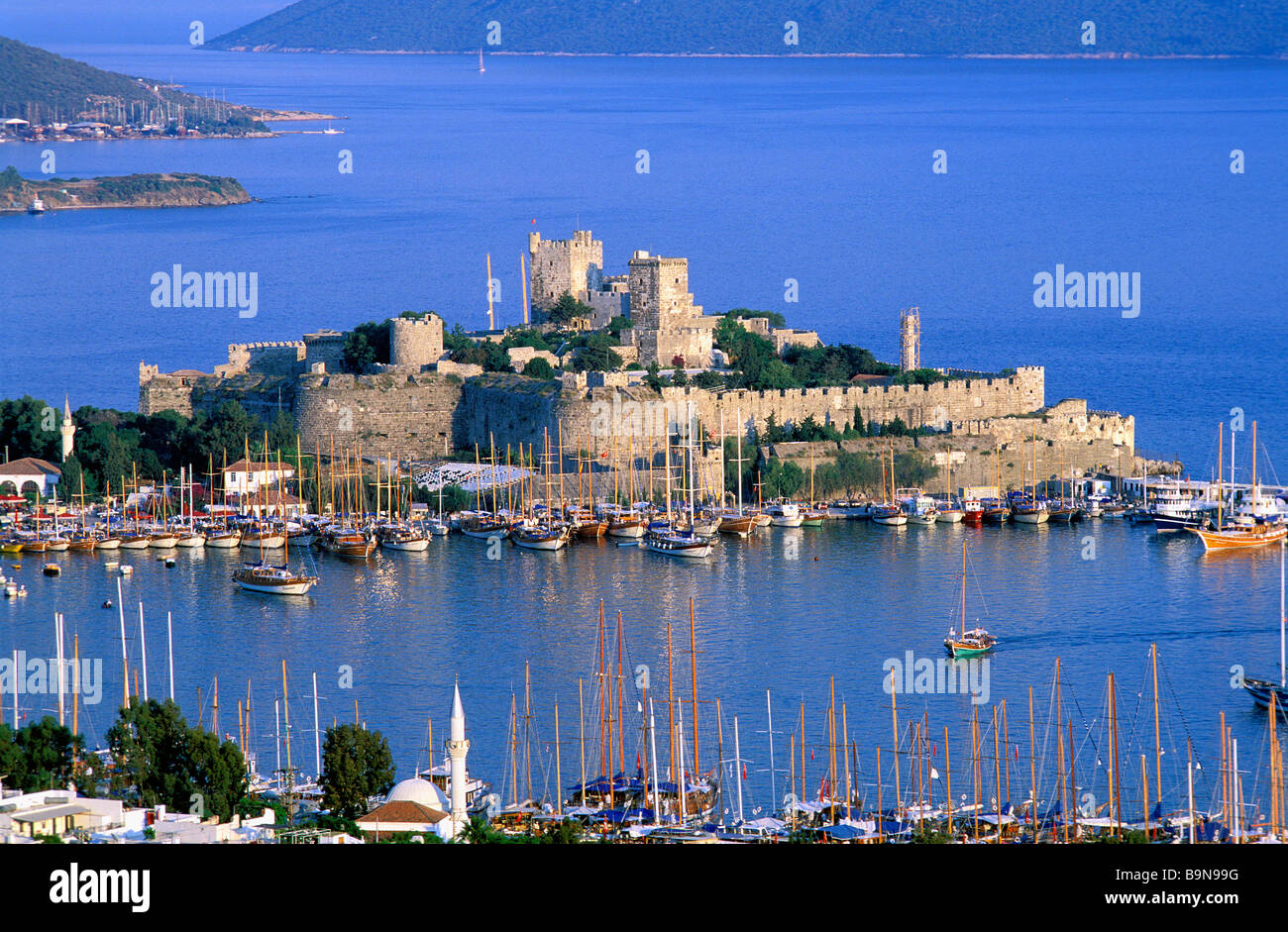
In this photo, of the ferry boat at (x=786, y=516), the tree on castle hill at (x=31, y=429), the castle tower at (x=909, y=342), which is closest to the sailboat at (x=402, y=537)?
the ferry boat at (x=786, y=516)

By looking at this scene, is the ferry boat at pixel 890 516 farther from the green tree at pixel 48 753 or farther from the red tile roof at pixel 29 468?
the green tree at pixel 48 753

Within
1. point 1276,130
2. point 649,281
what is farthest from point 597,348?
point 1276,130

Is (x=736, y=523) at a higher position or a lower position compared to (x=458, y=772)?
higher

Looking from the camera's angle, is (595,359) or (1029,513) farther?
(595,359)

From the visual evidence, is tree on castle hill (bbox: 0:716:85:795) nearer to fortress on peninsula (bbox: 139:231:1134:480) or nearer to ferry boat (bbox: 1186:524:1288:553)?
fortress on peninsula (bbox: 139:231:1134:480)

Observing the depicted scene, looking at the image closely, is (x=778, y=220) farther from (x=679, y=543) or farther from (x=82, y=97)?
(x=679, y=543)

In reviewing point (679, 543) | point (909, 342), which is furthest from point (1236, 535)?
point (909, 342)
